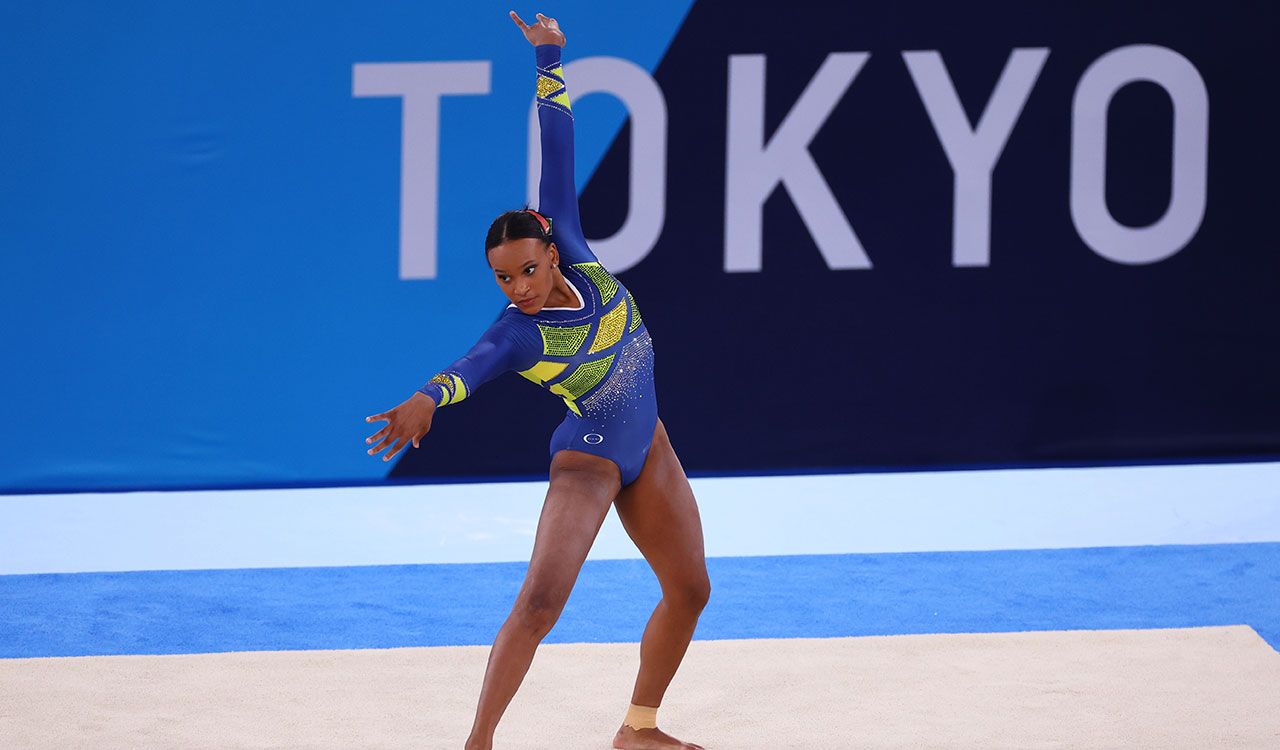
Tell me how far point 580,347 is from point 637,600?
2041mm

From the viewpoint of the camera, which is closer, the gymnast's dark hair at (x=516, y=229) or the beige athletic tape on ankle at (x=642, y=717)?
the gymnast's dark hair at (x=516, y=229)

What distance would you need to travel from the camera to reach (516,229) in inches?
186

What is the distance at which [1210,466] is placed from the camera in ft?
28.5

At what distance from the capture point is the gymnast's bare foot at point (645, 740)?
16.8 feet

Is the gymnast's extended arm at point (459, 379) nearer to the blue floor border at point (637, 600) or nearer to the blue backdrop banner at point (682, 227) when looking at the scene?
the blue floor border at point (637, 600)

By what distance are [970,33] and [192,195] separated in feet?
11.6

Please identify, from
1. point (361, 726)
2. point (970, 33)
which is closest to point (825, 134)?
point (970, 33)

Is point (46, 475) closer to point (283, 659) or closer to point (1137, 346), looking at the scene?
point (283, 659)

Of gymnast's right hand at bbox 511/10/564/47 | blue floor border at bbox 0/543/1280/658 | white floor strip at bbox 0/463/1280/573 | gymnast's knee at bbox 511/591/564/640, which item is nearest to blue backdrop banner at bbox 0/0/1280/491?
white floor strip at bbox 0/463/1280/573

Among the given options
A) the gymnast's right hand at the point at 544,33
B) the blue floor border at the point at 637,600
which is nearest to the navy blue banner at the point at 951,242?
the blue floor border at the point at 637,600

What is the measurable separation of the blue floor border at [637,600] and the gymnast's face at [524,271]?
1790 millimetres

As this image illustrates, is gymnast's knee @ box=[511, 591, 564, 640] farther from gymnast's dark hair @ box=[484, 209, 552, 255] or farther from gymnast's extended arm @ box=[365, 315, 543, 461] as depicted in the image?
gymnast's dark hair @ box=[484, 209, 552, 255]

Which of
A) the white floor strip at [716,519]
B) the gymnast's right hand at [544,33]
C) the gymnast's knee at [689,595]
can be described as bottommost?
the white floor strip at [716,519]

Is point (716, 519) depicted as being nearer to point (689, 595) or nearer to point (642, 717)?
point (642, 717)
